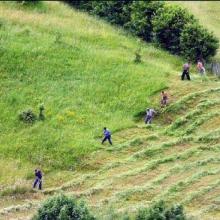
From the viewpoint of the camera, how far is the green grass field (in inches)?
1713

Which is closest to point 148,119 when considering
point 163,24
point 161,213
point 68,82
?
point 68,82

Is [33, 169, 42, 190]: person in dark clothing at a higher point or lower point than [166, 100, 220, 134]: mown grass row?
lower

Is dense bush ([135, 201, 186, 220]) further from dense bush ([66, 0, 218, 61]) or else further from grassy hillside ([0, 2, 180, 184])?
dense bush ([66, 0, 218, 61])

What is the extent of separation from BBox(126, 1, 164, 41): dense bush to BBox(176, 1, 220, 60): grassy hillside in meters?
5.11

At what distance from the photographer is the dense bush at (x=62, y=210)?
34.8 meters

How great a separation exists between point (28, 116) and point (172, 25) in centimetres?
1897

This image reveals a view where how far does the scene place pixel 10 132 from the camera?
1983 inches

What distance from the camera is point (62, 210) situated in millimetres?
34906

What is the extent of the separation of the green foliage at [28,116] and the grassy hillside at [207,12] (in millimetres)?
22534

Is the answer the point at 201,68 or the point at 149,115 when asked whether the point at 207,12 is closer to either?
the point at 201,68

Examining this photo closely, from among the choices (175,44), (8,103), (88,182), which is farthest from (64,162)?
(175,44)

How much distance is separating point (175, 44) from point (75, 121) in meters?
17.3

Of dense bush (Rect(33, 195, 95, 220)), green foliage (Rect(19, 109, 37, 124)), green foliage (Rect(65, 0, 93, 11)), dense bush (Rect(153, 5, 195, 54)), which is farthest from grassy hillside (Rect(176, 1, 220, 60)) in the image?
dense bush (Rect(33, 195, 95, 220))

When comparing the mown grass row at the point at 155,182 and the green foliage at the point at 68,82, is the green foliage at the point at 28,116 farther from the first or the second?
the mown grass row at the point at 155,182
